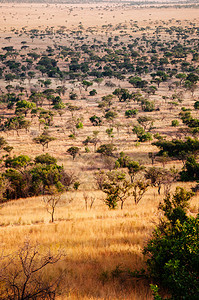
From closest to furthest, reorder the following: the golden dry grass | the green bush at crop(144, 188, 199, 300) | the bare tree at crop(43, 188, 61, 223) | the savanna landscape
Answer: the green bush at crop(144, 188, 199, 300)
the savanna landscape
the golden dry grass
the bare tree at crop(43, 188, 61, 223)

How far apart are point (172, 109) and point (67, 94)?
131 feet

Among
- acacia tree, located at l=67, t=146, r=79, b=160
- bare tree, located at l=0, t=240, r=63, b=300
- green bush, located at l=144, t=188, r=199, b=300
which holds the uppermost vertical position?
acacia tree, located at l=67, t=146, r=79, b=160

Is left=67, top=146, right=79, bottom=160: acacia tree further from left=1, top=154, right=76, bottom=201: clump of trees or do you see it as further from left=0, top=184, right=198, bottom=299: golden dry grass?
left=0, top=184, right=198, bottom=299: golden dry grass

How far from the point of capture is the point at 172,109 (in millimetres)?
72625

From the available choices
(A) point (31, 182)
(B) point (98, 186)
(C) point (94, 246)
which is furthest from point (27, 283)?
(B) point (98, 186)

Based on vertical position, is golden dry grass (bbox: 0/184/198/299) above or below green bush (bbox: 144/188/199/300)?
below

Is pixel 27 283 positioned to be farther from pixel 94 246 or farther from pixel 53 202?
pixel 53 202

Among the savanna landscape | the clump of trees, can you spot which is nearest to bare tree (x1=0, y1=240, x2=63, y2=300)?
the savanna landscape

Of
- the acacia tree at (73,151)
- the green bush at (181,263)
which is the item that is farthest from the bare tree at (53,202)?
the acacia tree at (73,151)

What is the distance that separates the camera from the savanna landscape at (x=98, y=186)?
644 centimetres

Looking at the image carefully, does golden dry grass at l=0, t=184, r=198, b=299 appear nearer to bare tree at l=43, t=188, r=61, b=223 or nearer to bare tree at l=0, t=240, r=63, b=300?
bare tree at l=0, t=240, r=63, b=300

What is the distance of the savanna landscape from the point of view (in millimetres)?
6441

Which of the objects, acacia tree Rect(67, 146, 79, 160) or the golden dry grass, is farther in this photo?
acacia tree Rect(67, 146, 79, 160)

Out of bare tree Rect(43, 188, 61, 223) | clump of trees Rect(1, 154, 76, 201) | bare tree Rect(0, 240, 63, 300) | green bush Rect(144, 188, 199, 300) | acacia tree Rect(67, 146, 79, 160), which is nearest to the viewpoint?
green bush Rect(144, 188, 199, 300)
